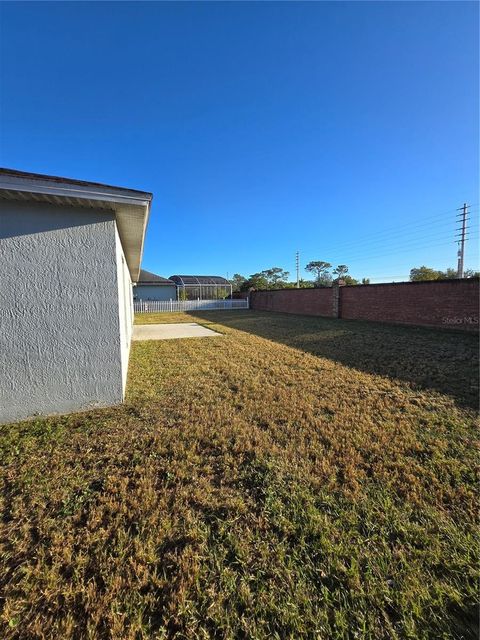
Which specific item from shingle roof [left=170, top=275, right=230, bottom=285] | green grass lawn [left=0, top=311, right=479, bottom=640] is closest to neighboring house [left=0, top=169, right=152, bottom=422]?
green grass lawn [left=0, top=311, right=479, bottom=640]

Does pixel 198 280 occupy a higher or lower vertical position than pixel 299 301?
higher

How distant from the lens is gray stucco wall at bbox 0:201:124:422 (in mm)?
3000

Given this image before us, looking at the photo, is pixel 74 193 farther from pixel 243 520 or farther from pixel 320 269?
pixel 320 269

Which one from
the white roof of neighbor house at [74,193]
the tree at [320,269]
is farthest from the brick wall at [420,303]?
the tree at [320,269]

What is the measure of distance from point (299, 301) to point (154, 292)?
17153mm

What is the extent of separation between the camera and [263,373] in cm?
502

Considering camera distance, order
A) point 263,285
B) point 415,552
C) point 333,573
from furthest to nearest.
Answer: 1. point 263,285
2. point 415,552
3. point 333,573

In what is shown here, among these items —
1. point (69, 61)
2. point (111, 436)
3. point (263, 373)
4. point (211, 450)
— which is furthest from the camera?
point (69, 61)

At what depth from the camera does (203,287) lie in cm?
3369

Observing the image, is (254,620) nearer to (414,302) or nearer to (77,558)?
(77,558)

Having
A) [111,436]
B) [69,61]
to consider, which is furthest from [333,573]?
[69,61]

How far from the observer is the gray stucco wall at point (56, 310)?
3.00 meters

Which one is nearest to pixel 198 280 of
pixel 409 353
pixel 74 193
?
pixel 409 353

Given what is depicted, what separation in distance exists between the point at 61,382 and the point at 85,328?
0.73 meters
